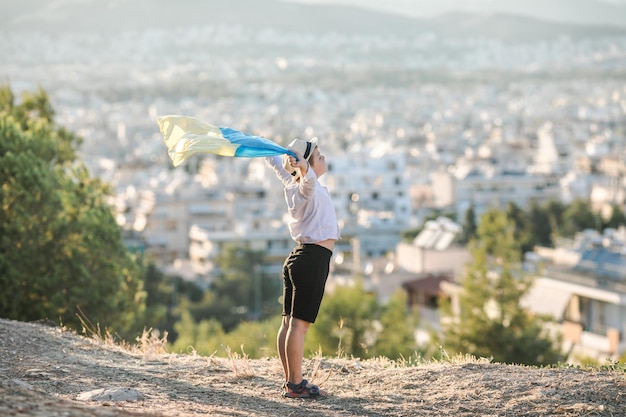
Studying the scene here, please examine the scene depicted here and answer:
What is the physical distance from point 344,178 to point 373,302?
75.1 meters

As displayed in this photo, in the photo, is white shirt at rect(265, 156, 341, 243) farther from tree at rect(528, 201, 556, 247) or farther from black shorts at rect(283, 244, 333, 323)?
tree at rect(528, 201, 556, 247)

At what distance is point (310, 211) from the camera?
22.8 ft

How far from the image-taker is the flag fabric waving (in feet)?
23.4

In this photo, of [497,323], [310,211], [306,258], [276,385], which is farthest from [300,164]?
[497,323]

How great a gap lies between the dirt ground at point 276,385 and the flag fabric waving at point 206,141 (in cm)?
131

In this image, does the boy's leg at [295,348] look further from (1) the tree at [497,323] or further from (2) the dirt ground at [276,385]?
(1) the tree at [497,323]

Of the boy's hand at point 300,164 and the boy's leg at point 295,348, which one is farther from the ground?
the boy's hand at point 300,164

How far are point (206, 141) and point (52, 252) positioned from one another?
9082 mm

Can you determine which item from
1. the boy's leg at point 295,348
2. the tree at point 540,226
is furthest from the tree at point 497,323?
the tree at point 540,226

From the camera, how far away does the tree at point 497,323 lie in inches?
904

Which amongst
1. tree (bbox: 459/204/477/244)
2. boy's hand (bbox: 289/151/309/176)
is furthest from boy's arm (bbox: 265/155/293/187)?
tree (bbox: 459/204/477/244)

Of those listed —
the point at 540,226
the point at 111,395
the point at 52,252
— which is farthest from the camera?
the point at 540,226

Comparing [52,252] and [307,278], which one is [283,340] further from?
[52,252]

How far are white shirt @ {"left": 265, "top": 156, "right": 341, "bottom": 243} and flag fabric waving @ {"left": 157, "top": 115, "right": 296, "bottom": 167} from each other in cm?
20
